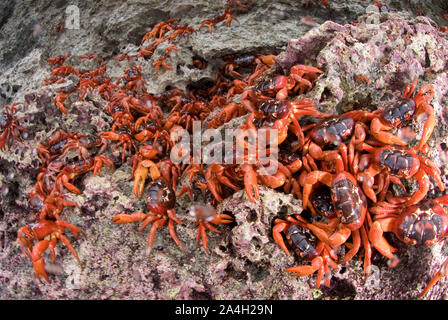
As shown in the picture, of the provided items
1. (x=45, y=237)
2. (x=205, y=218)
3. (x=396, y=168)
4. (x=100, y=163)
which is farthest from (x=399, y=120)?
(x=45, y=237)

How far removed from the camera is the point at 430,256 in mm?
2100

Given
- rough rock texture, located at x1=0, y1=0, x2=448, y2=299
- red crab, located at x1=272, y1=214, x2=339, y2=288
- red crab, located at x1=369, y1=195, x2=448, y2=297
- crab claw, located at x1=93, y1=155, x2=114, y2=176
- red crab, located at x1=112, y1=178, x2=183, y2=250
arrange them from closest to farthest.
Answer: red crab, located at x1=369, y1=195, x2=448, y2=297
red crab, located at x1=272, y1=214, x2=339, y2=288
rough rock texture, located at x1=0, y1=0, x2=448, y2=299
red crab, located at x1=112, y1=178, x2=183, y2=250
crab claw, located at x1=93, y1=155, x2=114, y2=176

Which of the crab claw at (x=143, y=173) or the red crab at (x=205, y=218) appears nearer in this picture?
the red crab at (x=205, y=218)

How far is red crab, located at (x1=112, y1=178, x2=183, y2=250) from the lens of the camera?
8.08 ft

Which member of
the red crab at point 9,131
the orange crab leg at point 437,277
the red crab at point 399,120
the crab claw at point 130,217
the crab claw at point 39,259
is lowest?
the crab claw at point 39,259

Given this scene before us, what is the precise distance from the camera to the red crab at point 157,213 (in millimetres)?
2463

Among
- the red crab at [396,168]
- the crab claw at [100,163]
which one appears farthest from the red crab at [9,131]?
the red crab at [396,168]

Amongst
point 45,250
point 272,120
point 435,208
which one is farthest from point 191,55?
point 435,208

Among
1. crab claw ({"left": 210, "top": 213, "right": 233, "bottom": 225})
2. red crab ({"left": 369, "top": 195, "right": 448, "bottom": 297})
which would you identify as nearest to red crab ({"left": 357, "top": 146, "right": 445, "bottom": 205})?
red crab ({"left": 369, "top": 195, "right": 448, "bottom": 297})

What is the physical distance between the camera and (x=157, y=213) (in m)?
2.51

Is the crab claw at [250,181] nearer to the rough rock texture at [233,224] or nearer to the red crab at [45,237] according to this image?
the rough rock texture at [233,224]

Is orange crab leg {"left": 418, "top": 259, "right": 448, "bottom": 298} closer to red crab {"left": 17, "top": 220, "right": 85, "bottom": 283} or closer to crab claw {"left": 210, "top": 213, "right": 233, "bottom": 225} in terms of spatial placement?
crab claw {"left": 210, "top": 213, "right": 233, "bottom": 225}

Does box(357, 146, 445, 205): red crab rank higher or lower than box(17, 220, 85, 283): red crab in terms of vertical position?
higher

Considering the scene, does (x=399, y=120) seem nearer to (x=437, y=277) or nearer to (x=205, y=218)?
(x=437, y=277)
